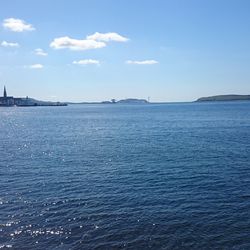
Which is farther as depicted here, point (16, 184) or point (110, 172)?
point (110, 172)

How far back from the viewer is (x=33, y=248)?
26562 mm

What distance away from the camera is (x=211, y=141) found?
8112 centimetres

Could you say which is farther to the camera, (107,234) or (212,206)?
(212,206)

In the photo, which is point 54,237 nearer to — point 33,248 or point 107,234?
point 33,248

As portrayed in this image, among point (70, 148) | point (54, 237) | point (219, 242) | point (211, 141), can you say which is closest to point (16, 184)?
point (54, 237)

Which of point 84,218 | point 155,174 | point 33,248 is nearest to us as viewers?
point 33,248

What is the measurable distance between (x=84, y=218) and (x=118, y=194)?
7551 millimetres

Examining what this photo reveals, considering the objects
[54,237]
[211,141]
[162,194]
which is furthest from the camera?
[211,141]

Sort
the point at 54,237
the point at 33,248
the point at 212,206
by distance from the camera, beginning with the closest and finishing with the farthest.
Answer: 1. the point at 33,248
2. the point at 54,237
3. the point at 212,206

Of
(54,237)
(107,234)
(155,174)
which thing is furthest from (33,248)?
(155,174)

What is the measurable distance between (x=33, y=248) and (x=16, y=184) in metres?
18.3

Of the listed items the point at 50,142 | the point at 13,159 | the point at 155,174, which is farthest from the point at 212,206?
the point at 50,142

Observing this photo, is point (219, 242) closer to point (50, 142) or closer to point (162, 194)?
point (162, 194)

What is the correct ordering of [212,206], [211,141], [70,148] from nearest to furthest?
[212,206]
[70,148]
[211,141]
